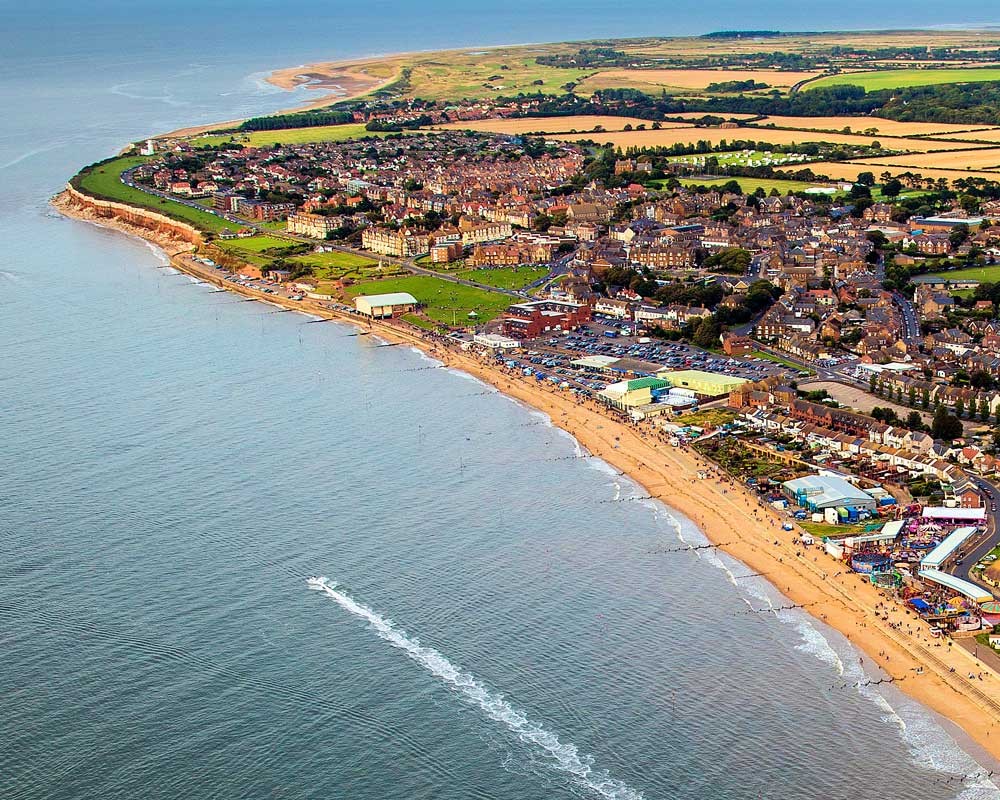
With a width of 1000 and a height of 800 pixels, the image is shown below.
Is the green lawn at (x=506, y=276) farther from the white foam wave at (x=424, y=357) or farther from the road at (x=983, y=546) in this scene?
the road at (x=983, y=546)

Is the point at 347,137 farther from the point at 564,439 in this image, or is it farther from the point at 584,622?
the point at 584,622

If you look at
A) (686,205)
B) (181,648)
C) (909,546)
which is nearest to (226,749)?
(181,648)

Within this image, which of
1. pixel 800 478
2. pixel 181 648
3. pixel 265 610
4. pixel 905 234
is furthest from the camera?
pixel 905 234

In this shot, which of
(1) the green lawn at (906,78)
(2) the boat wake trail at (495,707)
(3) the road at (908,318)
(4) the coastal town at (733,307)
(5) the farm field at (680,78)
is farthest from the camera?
(5) the farm field at (680,78)

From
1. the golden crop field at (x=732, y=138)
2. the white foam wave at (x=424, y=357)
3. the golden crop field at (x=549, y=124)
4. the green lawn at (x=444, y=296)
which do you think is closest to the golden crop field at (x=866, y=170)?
the golden crop field at (x=732, y=138)

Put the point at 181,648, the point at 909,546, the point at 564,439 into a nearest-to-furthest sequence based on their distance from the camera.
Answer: the point at 181,648 → the point at 909,546 → the point at 564,439

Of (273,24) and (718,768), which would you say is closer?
(718,768)

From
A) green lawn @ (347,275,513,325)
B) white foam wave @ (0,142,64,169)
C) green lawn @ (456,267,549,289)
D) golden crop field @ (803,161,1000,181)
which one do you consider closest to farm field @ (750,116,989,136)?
golden crop field @ (803,161,1000,181)
